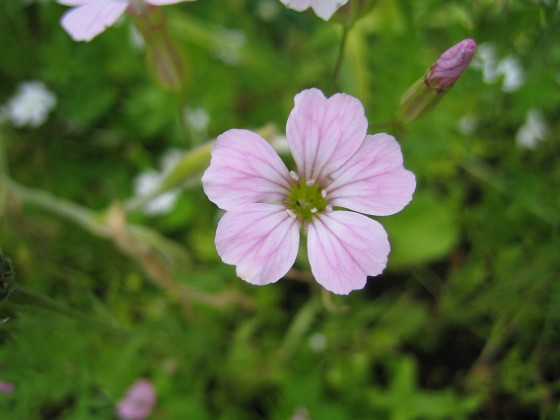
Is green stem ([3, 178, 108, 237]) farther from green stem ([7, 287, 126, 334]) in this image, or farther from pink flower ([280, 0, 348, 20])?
pink flower ([280, 0, 348, 20])

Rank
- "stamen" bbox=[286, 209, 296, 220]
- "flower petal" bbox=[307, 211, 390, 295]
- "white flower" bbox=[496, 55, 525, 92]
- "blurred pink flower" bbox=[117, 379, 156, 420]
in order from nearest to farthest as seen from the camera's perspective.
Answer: "flower petal" bbox=[307, 211, 390, 295] < "stamen" bbox=[286, 209, 296, 220] < "blurred pink flower" bbox=[117, 379, 156, 420] < "white flower" bbox=[496, 55, 525, 92]

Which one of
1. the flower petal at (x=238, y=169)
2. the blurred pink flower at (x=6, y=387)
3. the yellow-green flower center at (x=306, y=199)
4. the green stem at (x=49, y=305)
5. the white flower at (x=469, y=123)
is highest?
the flower petal at (x=238, y=169)

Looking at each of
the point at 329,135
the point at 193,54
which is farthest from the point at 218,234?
the point at 193,54

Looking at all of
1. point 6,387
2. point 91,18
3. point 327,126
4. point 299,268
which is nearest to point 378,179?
point 327,126

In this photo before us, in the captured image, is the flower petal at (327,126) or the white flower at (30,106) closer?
the flower petal at (327,126)

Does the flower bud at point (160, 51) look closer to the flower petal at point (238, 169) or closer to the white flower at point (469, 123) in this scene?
the flower petal at point (238, 169)

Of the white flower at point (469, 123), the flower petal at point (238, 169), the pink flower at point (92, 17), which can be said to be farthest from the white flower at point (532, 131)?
the pink flower at point (92, 17)

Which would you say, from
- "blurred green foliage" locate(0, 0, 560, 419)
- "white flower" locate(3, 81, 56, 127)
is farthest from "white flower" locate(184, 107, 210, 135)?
"white flower" locate(3, 81, 56, 127)

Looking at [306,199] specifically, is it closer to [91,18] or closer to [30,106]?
[91,18]
